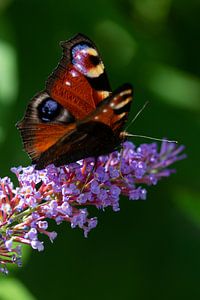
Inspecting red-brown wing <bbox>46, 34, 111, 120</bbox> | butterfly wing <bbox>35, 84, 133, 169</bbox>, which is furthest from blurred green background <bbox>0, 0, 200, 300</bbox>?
butterfly wing <bbox>35, 84, 133, 169</bbox>

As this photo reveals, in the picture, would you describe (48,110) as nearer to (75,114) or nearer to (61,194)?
(75,114)

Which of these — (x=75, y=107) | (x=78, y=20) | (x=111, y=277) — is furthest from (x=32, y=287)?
(x=78, y=20)

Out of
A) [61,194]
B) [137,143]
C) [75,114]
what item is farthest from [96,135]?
[137,143]

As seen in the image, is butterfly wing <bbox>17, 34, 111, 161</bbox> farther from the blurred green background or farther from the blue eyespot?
the blurred green background

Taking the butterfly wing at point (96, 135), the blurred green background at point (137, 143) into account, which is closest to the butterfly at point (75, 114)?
the butterfly wing at point (96, 135)

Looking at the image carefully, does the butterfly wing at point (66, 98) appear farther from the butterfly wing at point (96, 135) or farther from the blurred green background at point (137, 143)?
the blurred green background at point (137, 143)

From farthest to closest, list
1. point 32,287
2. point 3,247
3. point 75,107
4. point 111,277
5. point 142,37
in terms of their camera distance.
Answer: point 142,37
point 111,277
point 32,287
point 75,107
point 3,247

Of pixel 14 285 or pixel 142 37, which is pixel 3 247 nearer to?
pixel 14 285
